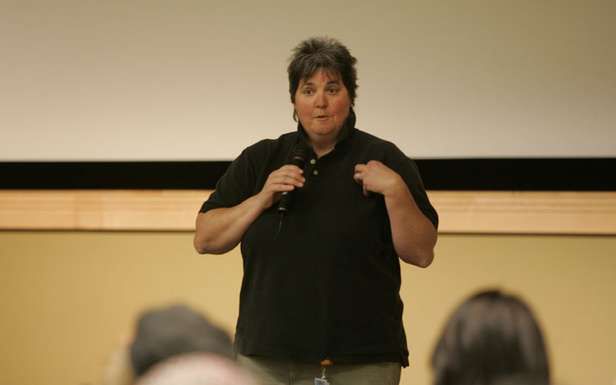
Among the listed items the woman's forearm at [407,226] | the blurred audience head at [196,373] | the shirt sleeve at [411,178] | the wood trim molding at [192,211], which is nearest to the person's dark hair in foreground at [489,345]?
the blurred audience head at [196,373]

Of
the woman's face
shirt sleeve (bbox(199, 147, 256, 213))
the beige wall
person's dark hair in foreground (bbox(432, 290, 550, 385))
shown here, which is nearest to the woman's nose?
the woman's face

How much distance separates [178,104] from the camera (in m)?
3.99

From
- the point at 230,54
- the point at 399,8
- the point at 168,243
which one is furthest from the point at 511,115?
the point at 168,243

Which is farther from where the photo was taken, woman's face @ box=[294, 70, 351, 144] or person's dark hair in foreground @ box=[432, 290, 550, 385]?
woman's face @ box=[294, 70, 351, 144]

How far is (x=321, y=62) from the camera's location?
251 centimetres

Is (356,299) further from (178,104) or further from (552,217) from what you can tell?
(178,104)

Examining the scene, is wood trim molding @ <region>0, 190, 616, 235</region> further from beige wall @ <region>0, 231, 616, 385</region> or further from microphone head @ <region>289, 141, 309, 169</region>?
microphone head @ <region>289, 141, 309, 169</region>

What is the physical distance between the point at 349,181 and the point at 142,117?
174cm

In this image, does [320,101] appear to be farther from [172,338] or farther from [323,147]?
[172,338]

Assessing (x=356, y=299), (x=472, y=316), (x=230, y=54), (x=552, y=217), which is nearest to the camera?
(x=472, y=316)

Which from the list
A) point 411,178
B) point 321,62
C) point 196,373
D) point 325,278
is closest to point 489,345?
point 196,373

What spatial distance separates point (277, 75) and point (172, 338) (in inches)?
99.7

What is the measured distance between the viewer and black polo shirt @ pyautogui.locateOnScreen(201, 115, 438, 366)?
235cm

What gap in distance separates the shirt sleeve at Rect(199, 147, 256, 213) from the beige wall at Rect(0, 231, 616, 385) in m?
1.37
